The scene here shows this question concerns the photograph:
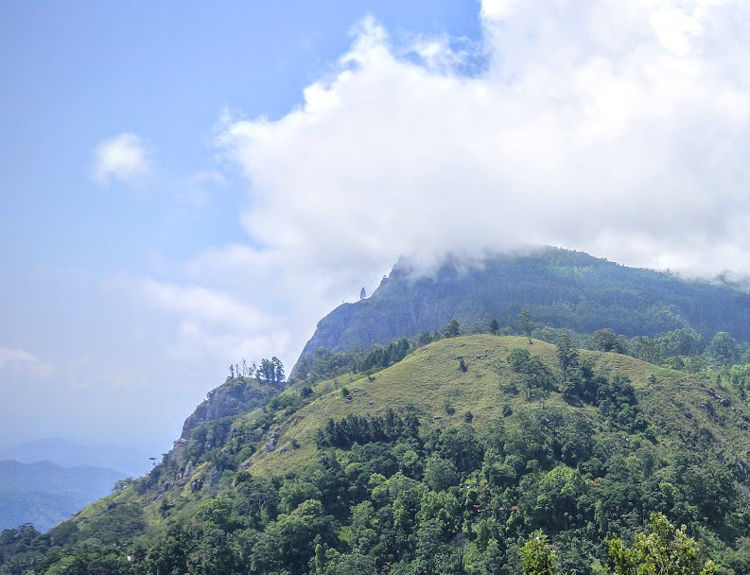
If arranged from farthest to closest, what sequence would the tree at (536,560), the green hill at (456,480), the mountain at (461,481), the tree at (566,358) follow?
the tree at (566,358), the green hill at (456,480), the mountain at (461,481), the tree at (536,560)

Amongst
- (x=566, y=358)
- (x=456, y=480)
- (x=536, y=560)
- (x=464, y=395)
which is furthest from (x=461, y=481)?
(x=536, y=560)

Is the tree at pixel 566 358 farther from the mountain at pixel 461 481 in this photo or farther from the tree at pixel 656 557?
the tree at pixel 656 557

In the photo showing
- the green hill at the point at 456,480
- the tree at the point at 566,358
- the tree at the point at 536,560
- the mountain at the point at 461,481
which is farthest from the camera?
the tree at the point at 566,358

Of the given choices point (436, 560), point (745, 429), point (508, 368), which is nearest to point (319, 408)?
point (508, 368)

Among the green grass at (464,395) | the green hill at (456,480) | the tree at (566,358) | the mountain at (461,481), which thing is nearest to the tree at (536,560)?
the mountain at (461,481)

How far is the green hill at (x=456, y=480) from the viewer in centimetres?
10719

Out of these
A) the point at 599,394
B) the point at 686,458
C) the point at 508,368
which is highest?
the point at 508,368

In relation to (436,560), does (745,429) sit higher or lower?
higher

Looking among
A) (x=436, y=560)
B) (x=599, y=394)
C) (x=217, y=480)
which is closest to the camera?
(x=436, y=560)

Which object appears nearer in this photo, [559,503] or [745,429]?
[559,503]

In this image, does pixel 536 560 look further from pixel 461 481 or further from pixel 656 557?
pixel 461 481

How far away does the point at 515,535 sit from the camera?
110 metres

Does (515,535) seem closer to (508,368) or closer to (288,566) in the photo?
(288,566)

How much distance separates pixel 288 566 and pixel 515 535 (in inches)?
1590
